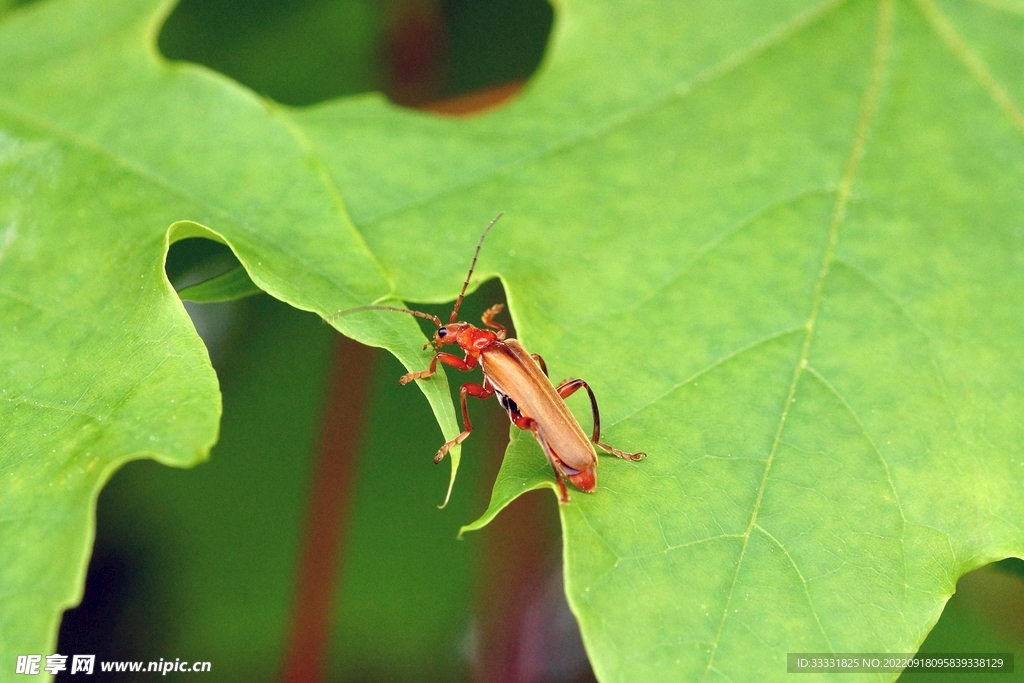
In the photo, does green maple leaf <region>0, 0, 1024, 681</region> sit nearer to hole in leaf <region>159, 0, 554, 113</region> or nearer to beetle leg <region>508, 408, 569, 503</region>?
beetle leg <region>508, 408, 569, 503</region>

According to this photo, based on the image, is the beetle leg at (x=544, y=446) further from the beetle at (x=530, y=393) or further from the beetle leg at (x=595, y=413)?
the beetle leg at (x=595, y=413)

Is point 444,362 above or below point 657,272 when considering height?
below

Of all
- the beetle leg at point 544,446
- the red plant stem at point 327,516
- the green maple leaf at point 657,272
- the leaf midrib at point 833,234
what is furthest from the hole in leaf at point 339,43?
the beetle leg at point 544,446

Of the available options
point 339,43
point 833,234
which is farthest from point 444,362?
point 339,43

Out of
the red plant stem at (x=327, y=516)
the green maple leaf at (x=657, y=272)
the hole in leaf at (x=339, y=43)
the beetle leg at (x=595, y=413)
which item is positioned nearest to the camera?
the green maple leaf at (x=657, y=272)

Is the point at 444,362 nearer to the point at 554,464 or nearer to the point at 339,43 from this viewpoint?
the point at 554,464

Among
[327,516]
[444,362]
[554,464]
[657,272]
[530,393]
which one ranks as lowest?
[327,516]
